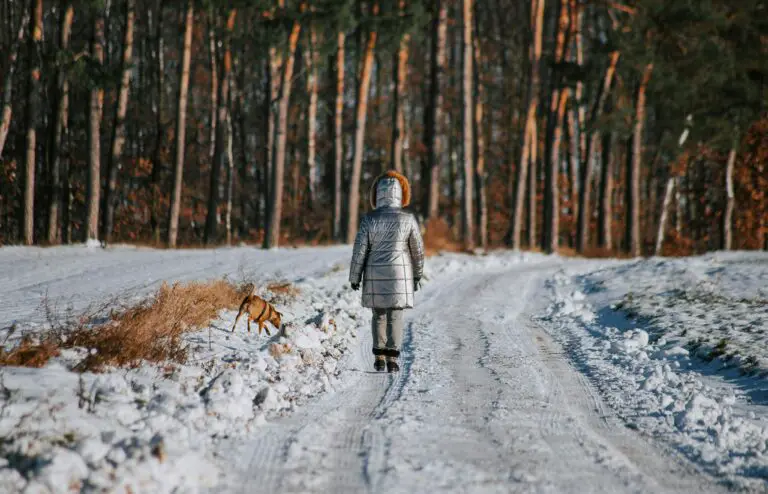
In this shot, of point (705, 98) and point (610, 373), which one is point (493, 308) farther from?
point (705, 98)

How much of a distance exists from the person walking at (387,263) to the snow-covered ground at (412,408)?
1.36 feet

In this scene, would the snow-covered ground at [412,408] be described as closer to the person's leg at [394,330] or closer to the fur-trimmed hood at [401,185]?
the person's leg at [394,330]

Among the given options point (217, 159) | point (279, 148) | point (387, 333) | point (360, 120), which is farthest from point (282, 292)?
point (217, 159)

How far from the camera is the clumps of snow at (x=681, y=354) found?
4.55 meters

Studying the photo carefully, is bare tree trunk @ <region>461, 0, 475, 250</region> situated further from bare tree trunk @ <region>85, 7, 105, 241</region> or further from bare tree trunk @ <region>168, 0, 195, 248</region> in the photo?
bare tree trunk @ <region>85, 7, 105, 241</region>

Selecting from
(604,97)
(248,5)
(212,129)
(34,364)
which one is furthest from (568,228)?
(34,364)

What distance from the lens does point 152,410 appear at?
4441mm

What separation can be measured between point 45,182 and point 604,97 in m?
20.5

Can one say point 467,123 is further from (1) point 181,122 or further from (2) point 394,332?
(2) point 394,332

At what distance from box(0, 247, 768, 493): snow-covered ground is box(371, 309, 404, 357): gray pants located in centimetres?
23

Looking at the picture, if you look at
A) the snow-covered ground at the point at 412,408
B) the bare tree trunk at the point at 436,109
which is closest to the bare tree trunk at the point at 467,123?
the bare tree trunk at the point at 436,109

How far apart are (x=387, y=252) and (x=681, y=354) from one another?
10.7 feet

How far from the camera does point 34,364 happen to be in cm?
508

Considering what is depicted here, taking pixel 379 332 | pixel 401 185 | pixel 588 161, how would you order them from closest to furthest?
pixel 379 332, pixel 401 185, pixel 588 161
